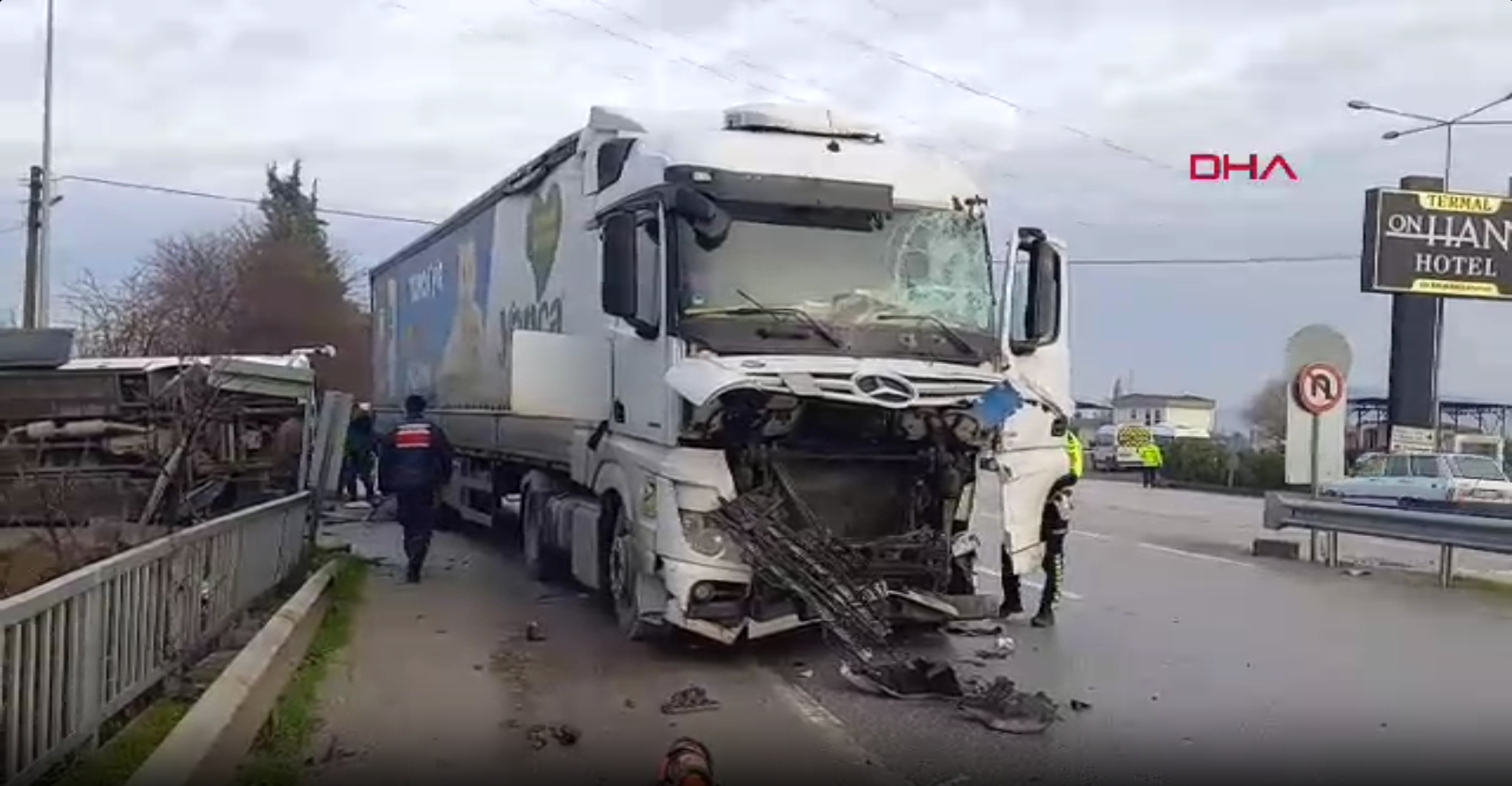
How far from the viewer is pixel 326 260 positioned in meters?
52.9

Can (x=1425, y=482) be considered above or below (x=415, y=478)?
below

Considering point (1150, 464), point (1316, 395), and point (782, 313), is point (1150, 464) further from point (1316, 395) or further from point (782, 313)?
point (782, 313)

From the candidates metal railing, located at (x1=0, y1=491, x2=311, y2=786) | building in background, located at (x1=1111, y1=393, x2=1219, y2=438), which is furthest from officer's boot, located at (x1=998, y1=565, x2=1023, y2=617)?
building in background, located at (x1=1111, y1=393, x2=1219, y2=438)

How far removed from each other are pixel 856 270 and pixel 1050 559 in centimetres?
303

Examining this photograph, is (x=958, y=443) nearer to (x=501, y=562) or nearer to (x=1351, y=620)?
(x=1351, y=620)

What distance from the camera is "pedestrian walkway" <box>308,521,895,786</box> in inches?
280

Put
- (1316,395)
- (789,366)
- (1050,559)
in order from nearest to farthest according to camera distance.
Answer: (789,366) → (1050,559) → (1316,395)

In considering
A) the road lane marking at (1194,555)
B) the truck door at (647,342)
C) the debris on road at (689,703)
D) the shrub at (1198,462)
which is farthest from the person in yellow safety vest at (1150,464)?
the debris on road at (689,703)

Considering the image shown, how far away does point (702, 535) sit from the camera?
30.6 feet

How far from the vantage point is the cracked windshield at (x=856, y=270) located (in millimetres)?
9727

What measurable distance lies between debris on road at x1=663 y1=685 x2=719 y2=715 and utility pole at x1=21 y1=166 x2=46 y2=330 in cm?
2975

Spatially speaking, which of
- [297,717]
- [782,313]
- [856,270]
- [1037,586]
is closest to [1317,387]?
[1037,586]

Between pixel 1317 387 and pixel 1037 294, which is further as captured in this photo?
pixel 1317 387

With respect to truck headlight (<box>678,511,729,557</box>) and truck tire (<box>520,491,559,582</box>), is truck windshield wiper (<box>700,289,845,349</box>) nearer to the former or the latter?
truck headlight (<box>678,511,729,557</box>)
